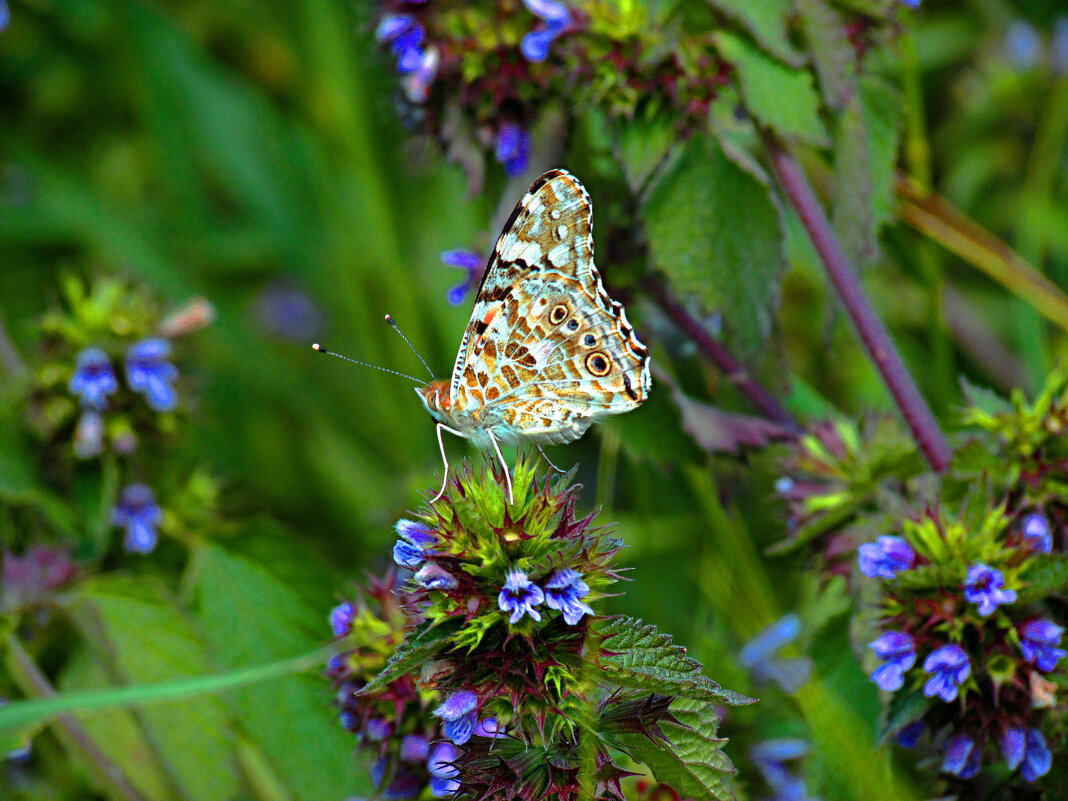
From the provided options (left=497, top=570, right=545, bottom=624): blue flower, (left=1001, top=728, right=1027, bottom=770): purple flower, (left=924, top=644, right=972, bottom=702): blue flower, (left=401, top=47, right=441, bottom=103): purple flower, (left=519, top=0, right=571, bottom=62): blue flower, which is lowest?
(left=1001, top=728, right=1027, bottom=770): purple flower

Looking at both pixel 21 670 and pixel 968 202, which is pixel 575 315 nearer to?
pixel 21 670

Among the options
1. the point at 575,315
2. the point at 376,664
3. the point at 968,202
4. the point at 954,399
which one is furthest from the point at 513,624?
the point at 968,202

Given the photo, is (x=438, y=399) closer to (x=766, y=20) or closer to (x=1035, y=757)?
(x=766, y=20)

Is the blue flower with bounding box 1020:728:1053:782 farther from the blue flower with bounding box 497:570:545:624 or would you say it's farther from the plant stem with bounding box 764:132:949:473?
the blue flower with bounding box 497:570:545:624

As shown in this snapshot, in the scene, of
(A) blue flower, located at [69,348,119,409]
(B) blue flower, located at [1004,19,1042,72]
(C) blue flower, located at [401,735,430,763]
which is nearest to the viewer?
(C) blue flower, located at [401,735,430,763]

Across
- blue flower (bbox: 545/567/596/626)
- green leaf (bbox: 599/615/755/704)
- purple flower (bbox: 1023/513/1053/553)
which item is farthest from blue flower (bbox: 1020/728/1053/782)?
blue flower (bbox: 545/567/596/626)

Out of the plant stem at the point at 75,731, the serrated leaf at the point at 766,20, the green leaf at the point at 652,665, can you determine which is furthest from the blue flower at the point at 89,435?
the serrated leaf at the point at 766,20

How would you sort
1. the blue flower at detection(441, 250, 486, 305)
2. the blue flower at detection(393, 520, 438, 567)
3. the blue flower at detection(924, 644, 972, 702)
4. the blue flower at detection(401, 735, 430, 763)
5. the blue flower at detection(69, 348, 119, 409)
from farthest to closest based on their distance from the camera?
the blue flower at detection(69, 348, 119, 409) < the blue flower at detection(441, 250, 486, 305) < the blue flower at detection(401, 735, 430, 763) < the blue flower at detection(924, 644, 972, 702) < the blue flower at detection(393, 520, 438, 567)
